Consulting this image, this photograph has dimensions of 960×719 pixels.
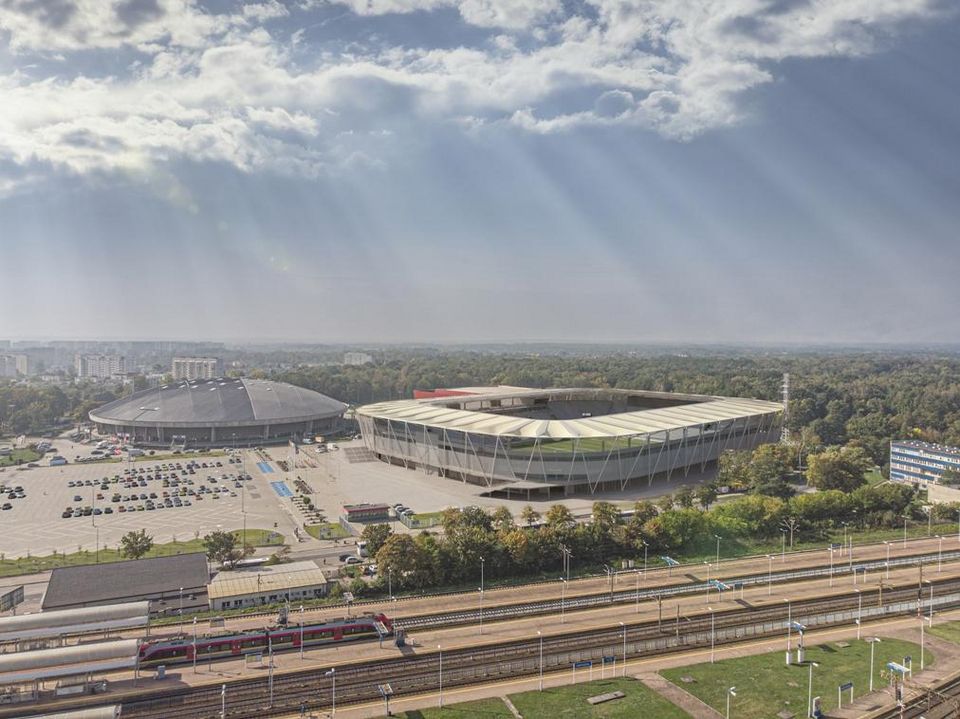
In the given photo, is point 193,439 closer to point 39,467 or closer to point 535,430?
point 39,467

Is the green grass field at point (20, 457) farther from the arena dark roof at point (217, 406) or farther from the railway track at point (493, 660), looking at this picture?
the railway track at point (493, 660)

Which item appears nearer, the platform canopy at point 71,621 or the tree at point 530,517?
the platform canopy at point 71,621

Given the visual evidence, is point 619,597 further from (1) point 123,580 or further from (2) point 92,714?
(1) point 123,580

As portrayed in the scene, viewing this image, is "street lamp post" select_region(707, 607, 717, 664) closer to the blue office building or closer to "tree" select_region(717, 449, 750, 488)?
"tree" select_region(717, 449, 750, 488)

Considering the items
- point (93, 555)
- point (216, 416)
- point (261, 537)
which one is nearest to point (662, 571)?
point (261, 537)

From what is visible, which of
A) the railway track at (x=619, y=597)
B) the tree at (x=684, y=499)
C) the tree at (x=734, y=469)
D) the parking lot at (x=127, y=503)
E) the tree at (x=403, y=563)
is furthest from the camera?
the tree at (x=734, y=469)

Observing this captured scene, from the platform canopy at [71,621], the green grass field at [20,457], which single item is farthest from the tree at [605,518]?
the green grass field at [20,457]
